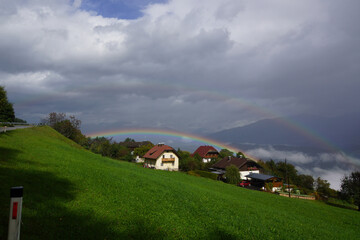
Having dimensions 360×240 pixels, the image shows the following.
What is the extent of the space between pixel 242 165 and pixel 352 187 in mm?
33192

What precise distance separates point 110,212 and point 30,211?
2861mm

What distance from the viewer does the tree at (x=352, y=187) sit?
41.6m

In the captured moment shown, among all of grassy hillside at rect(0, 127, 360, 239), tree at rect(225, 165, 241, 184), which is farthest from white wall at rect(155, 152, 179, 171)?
grassy hillside at rect(0, 127, 360, 239)

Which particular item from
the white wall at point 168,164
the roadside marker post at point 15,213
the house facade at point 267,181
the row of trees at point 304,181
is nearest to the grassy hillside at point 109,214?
the roadside marker post at point 15,213

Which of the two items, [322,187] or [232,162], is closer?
[322,187]

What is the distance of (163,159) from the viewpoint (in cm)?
7125

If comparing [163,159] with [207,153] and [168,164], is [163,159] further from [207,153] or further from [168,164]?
[207,153]

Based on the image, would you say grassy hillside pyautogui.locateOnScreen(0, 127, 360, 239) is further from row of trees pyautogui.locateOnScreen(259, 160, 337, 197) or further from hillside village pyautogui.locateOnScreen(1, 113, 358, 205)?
row of trees pyautogui.locateOnScreen(259, 160, 337, 197)

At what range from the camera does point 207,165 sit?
8062 cm

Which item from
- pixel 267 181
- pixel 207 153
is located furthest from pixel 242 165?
pixel 207 153

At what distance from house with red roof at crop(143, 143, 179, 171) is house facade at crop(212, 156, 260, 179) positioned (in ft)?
54.7

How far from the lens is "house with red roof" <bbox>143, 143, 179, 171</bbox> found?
71250 mm

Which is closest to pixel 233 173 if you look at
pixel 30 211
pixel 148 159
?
pixel 148 159

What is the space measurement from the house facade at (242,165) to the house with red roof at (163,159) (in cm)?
1667
